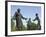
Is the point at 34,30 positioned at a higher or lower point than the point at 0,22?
lower

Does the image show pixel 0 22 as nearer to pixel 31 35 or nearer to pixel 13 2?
pixel 13 2

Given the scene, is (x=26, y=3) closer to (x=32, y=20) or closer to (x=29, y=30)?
(x=32, y=20)

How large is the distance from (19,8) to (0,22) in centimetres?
38

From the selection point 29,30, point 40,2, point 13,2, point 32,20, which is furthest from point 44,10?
point 13,2

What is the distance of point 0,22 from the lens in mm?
1781

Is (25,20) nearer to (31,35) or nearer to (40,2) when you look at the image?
(31,35)

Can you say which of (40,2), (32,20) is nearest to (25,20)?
(32,20)

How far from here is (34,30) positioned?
6.21 feet

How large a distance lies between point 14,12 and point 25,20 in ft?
0.75

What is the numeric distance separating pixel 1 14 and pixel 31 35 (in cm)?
61

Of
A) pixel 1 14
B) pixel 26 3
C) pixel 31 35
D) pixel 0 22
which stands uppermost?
pixel 26 3

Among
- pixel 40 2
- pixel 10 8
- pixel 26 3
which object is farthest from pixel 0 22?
pixel 40 2

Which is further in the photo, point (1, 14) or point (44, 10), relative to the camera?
point (44, 10)

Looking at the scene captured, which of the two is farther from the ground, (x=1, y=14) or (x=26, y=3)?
(x=26, y=3)
